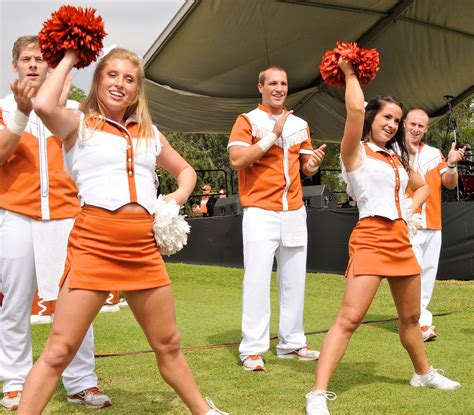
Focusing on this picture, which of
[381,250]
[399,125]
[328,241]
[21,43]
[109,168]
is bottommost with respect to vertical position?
[328,241]

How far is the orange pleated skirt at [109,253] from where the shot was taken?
9.70 ft

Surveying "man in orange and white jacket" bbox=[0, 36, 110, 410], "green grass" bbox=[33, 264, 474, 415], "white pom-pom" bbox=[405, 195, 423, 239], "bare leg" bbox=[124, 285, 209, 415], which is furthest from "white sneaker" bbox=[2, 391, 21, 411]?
"white pom-pom" bbox=[405, 195, 423, 239]

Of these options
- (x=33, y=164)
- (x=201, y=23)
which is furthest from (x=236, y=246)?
(x=33, y=164)

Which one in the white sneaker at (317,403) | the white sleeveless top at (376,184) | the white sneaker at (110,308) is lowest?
the white sneaker at (110,308)

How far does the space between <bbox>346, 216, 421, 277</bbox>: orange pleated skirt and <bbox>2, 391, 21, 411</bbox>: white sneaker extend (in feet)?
6.17

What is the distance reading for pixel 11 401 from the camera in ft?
12.3

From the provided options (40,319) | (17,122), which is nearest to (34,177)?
(17,122)

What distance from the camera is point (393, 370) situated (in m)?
4.64

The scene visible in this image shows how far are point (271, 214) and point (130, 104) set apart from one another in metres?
2.08

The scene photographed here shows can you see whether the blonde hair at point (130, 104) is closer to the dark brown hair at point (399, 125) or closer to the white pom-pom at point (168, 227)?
the white pom-pom at point (168, 227)

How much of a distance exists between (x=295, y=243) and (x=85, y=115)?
237cm

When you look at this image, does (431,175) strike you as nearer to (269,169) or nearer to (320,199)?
(269,169)

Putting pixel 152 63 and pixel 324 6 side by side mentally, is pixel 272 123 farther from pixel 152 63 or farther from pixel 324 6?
pixel 152 63

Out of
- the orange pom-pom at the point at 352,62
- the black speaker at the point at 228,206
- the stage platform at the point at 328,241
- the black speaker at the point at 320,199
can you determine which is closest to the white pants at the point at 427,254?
the orange pom-pom at the point at 352,62
